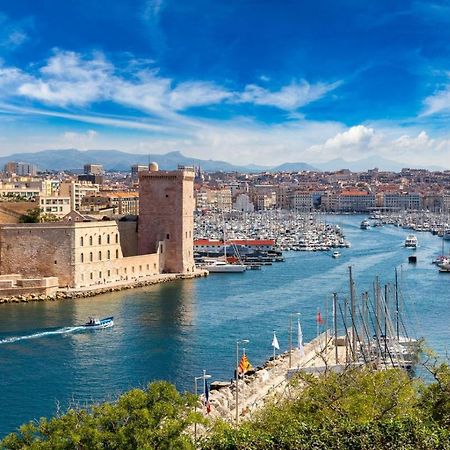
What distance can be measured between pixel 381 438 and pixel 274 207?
8926 centimetres

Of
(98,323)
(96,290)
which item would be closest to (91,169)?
(96,290)

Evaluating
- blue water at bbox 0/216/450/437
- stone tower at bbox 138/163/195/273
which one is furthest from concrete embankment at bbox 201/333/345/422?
stone tower at bbox 138/163/195/273

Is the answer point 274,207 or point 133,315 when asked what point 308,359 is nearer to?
point 133,315

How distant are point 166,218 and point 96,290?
220 inches

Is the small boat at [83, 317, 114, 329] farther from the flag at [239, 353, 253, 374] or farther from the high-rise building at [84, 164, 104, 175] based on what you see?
the high-rise building at [84, 164, 104, 175]

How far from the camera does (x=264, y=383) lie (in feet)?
41.9

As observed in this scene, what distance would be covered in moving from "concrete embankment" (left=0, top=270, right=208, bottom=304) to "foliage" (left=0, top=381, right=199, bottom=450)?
15489 mm

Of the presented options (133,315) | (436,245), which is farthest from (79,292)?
(436,245)

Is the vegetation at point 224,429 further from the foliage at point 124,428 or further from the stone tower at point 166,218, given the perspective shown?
the stone tower at point 166,218

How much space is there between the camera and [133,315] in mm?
19578

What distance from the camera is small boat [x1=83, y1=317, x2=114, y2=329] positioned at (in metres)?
17.6

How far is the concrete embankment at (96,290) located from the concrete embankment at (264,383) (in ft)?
29.8

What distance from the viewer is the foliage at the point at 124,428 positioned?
659 centimetres

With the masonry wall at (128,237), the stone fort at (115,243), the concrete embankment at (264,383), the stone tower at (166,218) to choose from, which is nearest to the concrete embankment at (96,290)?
the stone fort at (115,243)
